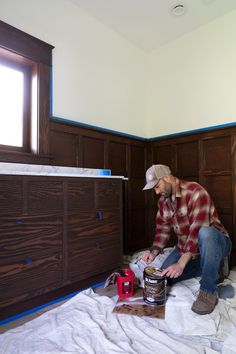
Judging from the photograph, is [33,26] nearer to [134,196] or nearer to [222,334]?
[134,196]

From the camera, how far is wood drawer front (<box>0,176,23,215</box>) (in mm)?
1253

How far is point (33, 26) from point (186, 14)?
1.54m

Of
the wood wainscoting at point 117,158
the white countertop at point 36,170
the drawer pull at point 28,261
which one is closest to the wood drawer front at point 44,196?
the white countertop at point 36,170

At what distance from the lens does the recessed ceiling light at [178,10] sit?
227 centimetres


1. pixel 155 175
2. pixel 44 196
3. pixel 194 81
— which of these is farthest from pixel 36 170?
pixel 194 81

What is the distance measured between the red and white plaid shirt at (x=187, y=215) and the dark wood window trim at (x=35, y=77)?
1069mm

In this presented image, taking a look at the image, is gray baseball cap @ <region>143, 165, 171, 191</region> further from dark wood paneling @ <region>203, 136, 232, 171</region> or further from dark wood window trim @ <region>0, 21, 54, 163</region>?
dark wood paneling @ <region>203, 136, 232, 171</region>

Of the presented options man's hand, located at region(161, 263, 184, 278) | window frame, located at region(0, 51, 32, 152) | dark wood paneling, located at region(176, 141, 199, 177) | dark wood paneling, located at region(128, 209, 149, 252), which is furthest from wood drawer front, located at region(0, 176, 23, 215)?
dark wood paneling, located at region(176, 141, 199, 177)

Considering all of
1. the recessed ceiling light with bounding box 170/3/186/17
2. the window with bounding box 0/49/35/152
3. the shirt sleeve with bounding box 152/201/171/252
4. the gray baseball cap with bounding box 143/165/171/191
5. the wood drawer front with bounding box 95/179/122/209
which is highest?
the recessed ceiling light with bounding box 170/3/186/17

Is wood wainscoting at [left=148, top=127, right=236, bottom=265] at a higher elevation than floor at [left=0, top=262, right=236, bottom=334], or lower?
higher

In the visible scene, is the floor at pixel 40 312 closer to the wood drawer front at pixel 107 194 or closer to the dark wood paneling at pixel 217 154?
the wood drawer front at pixel 107 194

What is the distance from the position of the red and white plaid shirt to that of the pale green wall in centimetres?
113

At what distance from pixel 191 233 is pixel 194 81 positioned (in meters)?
1.84

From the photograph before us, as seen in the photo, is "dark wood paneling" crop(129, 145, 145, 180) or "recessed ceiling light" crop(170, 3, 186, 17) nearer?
"recessed ceiling light" crop(170, 3, 186, 17)
